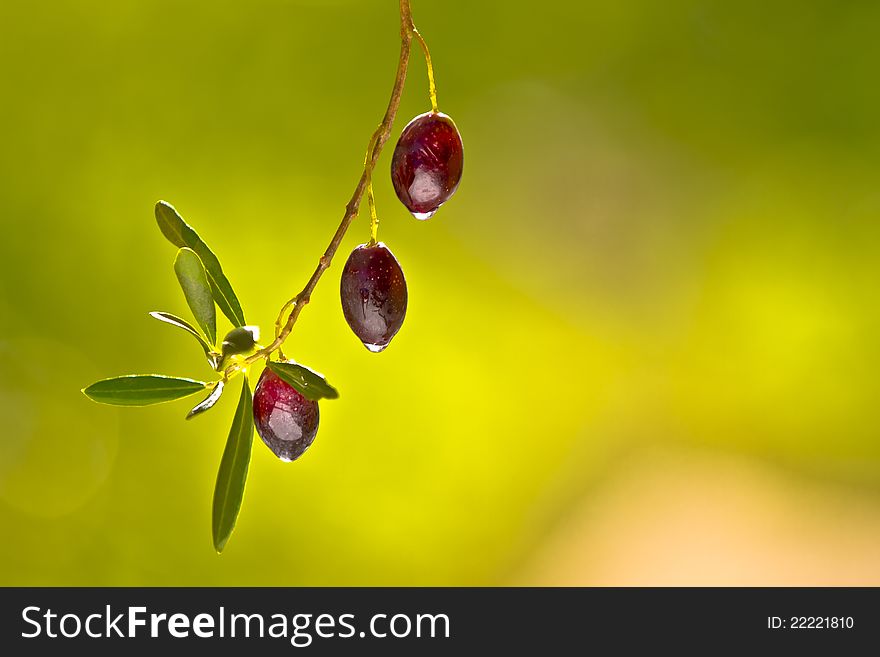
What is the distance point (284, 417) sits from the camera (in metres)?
0.43

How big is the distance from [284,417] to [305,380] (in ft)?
0.16

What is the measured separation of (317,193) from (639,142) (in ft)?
2.35

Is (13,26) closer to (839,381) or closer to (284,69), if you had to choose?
(284,69)

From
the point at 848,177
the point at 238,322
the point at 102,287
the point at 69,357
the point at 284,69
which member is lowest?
the point at 238,322

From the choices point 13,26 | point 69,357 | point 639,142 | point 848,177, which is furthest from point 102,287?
point 848,177

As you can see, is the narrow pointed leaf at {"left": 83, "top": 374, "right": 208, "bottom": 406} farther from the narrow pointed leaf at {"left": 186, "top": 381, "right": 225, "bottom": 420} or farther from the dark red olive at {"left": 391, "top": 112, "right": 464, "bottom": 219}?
the dark red olive at {"left": 391, "top": 112, "right": 464, "bottom": 219}

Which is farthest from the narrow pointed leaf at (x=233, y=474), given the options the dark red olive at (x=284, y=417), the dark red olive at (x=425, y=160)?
the dark red olive at (x=425, y=160)

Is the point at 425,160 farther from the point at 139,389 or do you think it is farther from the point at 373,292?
the point at 139,389

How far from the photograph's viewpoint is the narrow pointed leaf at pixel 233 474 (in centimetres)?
39

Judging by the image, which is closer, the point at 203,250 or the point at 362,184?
the point at 362,184

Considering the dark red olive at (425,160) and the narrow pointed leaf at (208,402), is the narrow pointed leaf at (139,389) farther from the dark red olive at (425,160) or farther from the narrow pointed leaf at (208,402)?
the dark red olive at (425,160)

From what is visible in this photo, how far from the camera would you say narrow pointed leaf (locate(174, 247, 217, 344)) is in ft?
1.39

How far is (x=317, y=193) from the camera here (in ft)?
6.33

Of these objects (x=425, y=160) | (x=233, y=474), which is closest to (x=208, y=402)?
(x=233, y=474)
